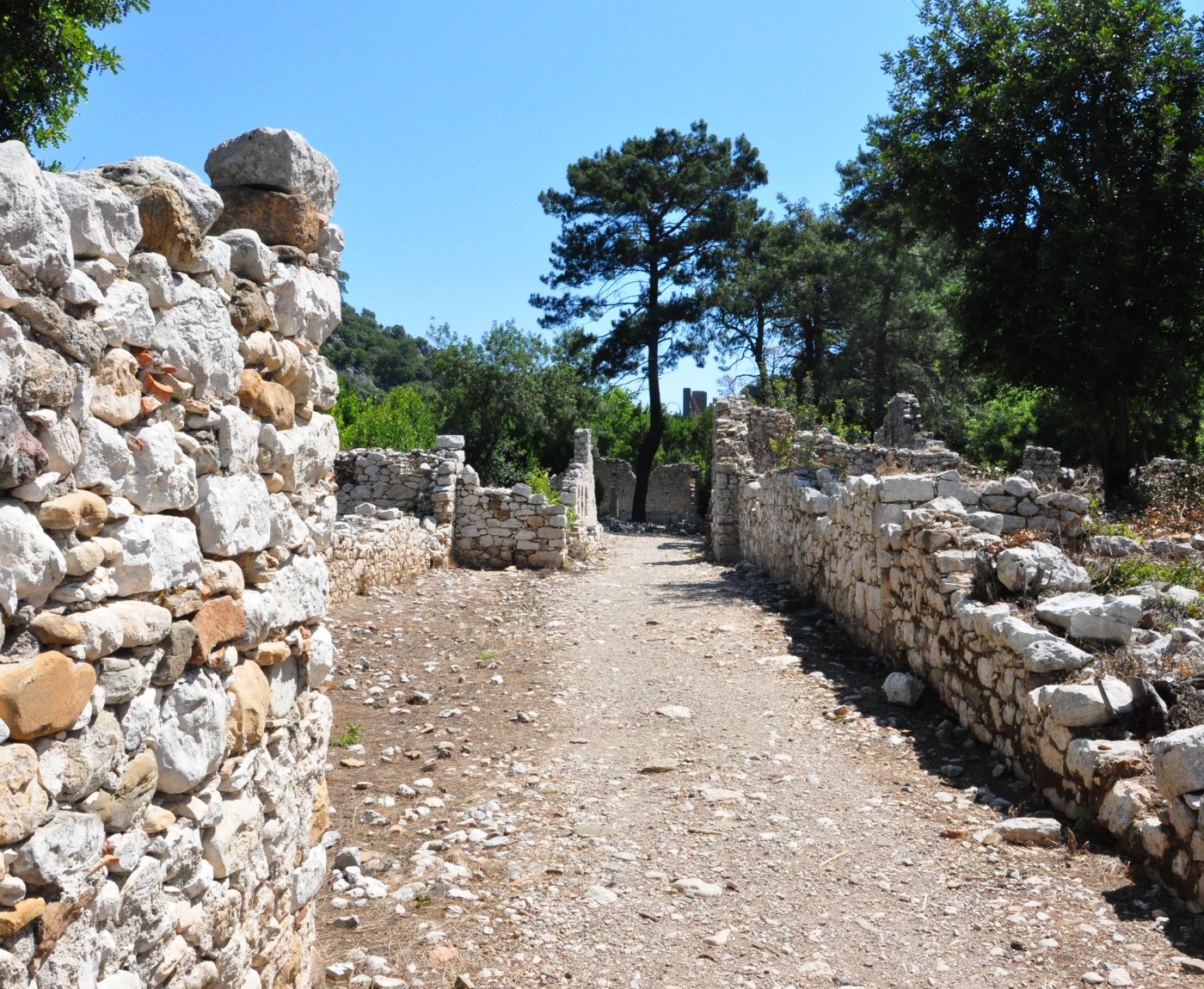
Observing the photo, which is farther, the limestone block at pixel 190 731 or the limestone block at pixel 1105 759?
the limestone block at pixel 1105 759

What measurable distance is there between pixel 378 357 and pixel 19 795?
55.3m

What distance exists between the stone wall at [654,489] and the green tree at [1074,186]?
20.3 meters

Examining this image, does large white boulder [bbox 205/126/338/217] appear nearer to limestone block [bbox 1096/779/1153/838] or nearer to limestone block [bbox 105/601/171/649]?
limestone block [bbox 105/601/171/649]

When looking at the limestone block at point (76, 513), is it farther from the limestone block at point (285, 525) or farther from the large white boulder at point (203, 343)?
the limestone block at point (285, 525)

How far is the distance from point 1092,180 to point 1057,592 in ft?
29.5

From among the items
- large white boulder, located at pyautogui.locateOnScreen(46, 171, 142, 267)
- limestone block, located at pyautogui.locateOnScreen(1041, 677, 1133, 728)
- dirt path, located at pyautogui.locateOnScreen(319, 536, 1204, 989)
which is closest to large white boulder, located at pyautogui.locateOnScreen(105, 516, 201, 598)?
large white boulder, located at pyautogui.locateOnScreen(46, 171, 142, 267)

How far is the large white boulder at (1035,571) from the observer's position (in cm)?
604

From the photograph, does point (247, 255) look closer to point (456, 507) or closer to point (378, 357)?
point (456, 507)

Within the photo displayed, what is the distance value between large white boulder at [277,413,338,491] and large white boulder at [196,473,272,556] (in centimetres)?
21

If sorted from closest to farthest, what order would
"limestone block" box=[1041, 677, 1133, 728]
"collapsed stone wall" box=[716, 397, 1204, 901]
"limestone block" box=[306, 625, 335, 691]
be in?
"limestone block" box=[306, 625, 335, 691]
"collapsed stone wall" box=[716, 397, 1204, 901]
"limestone block" box=[1041, 677, 1133, 728]

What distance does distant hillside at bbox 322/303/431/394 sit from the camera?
5162 cm

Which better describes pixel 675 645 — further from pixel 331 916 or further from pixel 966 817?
pixel 331 916

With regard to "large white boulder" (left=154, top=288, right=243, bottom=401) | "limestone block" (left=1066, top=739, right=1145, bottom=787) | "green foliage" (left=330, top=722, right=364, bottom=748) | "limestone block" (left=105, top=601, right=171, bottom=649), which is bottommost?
"green foliage" (left=330, top=722, right=364, bottom=748)

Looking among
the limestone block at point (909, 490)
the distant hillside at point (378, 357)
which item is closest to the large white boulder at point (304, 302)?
the limestone block at point (909, 490)
